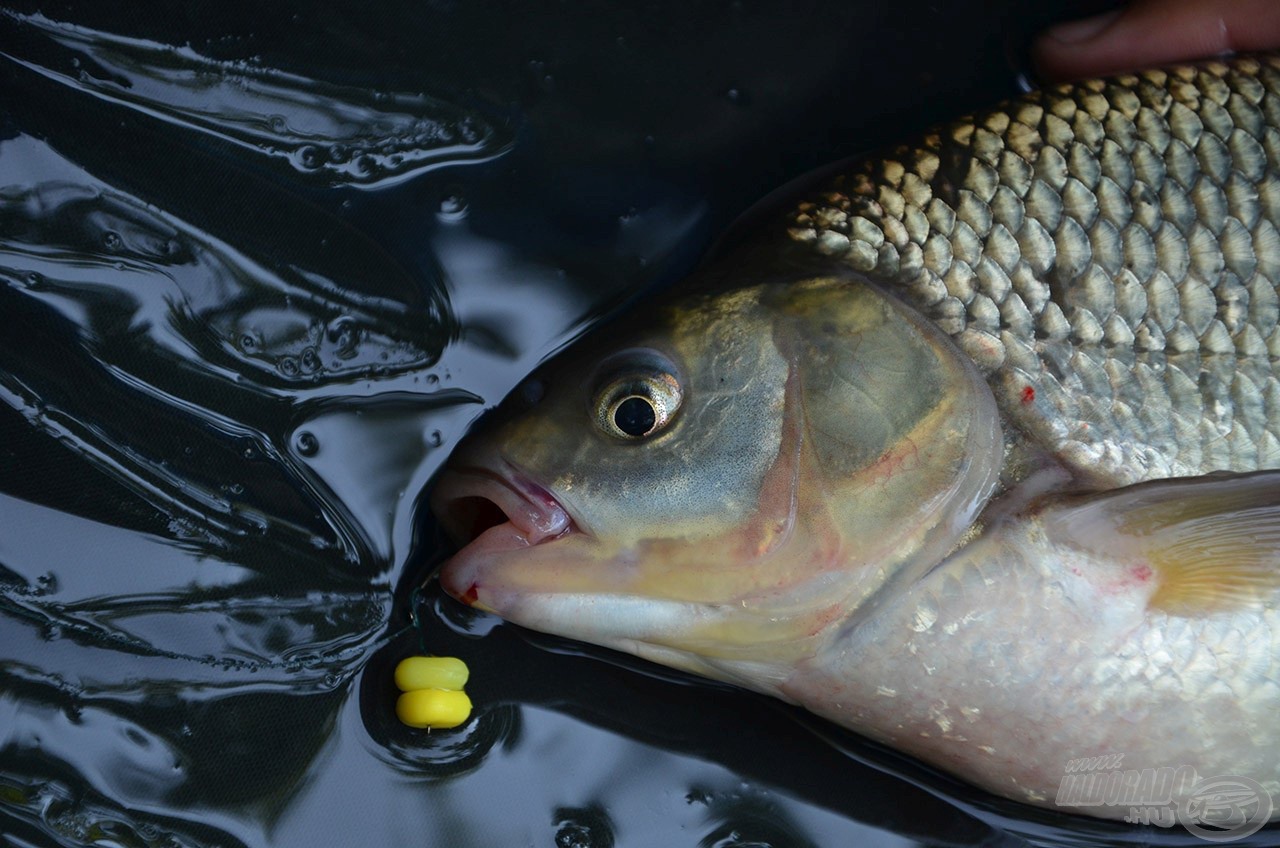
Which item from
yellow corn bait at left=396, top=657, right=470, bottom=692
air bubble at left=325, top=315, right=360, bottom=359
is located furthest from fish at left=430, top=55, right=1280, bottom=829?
air bubble at left=325, top=315, right=360, bottom=359

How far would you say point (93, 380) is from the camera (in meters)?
1.47

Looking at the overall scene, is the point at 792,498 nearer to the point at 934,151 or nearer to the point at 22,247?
the point at 934,151

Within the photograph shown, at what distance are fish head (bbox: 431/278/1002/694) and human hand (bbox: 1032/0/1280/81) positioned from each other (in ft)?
2.25

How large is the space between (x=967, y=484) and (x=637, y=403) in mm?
411

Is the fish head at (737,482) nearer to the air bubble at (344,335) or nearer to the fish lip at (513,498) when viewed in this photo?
the fish lip at (513,498)

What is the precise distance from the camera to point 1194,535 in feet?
4.50

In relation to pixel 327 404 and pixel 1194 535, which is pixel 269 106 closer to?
pixel 327 404

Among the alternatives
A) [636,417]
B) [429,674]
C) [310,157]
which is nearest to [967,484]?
[636,417]

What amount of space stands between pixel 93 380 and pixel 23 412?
89 mm

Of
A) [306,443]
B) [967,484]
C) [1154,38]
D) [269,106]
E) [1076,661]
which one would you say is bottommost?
[1076,661]

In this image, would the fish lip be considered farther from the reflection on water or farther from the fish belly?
the reflection on water

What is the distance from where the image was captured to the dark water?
1414 millimetres

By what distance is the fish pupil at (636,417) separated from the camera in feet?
4.54

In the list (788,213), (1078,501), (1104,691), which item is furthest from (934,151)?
(1104,691)
